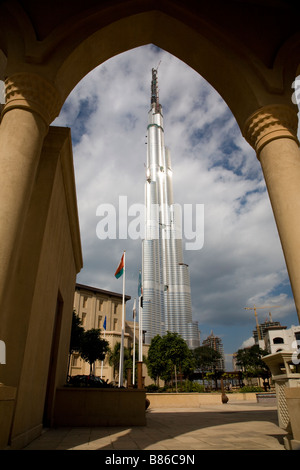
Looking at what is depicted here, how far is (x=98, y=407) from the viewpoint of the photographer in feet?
29.9

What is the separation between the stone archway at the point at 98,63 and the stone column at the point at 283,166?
0.05 ft

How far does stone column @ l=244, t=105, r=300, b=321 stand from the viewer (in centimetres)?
389

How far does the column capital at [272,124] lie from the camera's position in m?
4.68

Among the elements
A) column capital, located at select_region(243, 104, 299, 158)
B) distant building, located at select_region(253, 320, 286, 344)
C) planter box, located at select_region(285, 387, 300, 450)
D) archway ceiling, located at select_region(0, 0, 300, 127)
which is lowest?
planter box, located at select_region(285, 387, 300, 450)

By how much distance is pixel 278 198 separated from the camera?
13.8ft

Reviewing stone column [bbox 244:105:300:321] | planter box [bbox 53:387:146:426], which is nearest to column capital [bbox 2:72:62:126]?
stone column [bbox 244:105:300:321]

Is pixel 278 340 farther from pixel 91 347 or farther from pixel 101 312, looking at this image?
pixel 91 347

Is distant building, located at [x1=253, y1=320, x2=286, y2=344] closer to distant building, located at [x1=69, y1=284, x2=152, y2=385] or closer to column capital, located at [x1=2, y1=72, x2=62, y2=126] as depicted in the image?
distant building, located at [x1=69, y1=284, x2=152, y2=385]

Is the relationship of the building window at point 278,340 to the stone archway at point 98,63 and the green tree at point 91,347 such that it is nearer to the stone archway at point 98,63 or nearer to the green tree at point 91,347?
the green tree at point 91,347

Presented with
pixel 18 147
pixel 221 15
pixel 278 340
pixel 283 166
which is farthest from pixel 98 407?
pixel 278 340

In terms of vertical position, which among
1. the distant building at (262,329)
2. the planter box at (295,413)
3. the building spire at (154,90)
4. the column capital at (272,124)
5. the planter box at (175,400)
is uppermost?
the building spire at (154,90)

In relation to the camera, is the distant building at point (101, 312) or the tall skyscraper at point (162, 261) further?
the tall skyscraper at point (162, 261)

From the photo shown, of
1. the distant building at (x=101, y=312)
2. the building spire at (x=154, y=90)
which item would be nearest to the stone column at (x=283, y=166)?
the distant building at (x=101, y=312)

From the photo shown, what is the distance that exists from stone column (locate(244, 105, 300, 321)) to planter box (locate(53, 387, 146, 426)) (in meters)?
7.59
